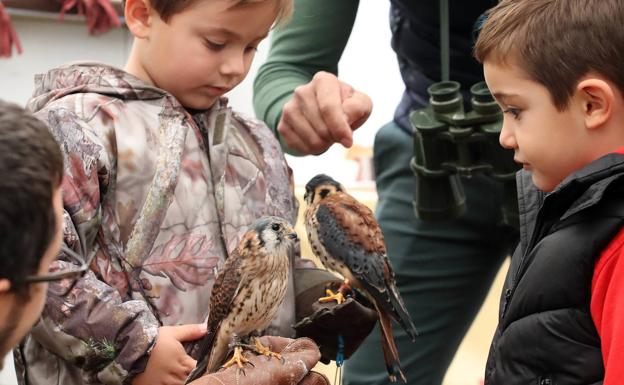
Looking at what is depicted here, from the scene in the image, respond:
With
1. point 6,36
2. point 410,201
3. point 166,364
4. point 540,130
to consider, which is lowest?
point 6,36

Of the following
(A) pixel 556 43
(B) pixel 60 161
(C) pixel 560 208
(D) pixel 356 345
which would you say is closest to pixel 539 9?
(A) pixel 556 43

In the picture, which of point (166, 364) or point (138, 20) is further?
point (138, 20)

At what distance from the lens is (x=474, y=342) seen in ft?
18.4

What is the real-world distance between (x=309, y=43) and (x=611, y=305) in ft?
4.87

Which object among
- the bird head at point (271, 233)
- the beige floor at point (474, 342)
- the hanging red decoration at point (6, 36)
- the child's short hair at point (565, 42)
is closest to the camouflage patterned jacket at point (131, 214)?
the bird head at point (271, 233)

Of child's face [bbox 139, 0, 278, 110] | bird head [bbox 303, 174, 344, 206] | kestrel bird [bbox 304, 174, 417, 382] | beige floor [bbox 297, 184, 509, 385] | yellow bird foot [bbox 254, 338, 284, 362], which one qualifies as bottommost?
beige floor [bbox 297, 184, 509, 385]

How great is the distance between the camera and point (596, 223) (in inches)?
67.6

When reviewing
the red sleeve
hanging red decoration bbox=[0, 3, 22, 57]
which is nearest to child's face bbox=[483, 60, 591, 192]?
the red sleeve

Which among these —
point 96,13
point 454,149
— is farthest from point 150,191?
point 96,13

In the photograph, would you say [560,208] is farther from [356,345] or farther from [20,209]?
[20,209]

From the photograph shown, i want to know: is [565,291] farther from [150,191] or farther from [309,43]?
[309,43]

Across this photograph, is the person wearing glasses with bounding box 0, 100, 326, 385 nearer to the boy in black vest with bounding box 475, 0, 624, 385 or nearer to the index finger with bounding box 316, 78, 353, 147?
the boy in black vest with bounding box 475, 0, 624, 385

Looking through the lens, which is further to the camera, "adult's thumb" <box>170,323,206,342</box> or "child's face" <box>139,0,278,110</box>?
"child's face" <box>139,0,278,110</box>

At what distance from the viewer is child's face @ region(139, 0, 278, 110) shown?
1.99 m
